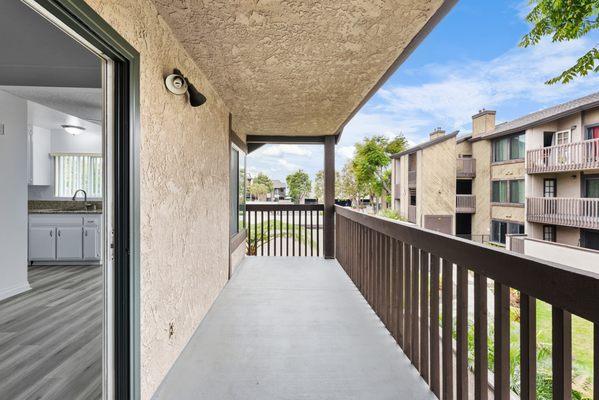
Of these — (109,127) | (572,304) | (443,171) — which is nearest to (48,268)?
(109,127)

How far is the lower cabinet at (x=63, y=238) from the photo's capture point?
4758mm

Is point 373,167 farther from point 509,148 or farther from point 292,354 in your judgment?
point 292,354

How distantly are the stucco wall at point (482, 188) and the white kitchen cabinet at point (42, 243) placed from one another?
8323 millimetres

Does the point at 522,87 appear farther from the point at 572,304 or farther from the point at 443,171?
the point at 572,304

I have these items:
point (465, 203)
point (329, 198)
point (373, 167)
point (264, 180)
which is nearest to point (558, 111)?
point (465, 203)

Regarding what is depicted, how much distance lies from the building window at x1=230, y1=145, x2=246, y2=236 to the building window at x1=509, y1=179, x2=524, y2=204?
5360 mm

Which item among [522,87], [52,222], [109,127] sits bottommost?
[52,222]

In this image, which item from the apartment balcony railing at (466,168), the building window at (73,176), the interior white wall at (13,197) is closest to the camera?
the interior white wall at (13,197)

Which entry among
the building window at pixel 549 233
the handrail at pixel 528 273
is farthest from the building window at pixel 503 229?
the handrail at pixel 528 273

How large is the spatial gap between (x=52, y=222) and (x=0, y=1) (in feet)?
13.8

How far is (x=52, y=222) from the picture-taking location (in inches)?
190

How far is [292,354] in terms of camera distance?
7.09 feet

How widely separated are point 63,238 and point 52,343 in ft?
10.5

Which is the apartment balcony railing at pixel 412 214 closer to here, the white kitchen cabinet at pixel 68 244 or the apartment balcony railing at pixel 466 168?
the apartment balcony railing at pixel 466 168
